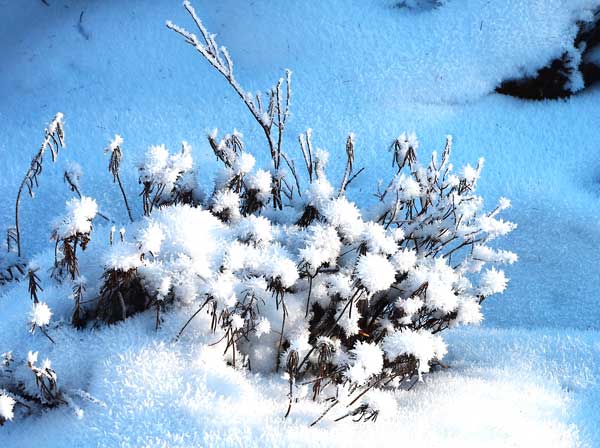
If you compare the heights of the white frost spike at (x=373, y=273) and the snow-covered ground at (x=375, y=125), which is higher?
the snow-covered ground at (x=375, y=125)

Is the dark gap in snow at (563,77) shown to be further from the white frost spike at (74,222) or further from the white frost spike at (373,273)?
the white frost spike at (74,222)

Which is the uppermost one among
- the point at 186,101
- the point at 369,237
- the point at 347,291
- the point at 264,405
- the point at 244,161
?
the point at 186,101

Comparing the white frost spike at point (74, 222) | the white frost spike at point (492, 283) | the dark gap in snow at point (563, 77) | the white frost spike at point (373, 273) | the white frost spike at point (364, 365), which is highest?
the dark gap in snow at point (563, 77)

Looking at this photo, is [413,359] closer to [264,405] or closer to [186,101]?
[264,405]

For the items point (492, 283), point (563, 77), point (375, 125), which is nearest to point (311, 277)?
point (492, 283)

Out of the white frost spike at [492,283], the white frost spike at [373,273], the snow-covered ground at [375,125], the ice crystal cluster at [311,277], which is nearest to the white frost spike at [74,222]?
the ice crystal cluster at [311,277]

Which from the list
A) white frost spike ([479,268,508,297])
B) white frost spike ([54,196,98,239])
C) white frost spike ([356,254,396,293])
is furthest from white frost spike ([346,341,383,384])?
white frost spike ([54,196,98,239])

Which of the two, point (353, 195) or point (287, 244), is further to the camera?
point (353, 195)

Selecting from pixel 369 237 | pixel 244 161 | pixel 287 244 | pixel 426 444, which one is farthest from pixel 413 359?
pixel 244 161
